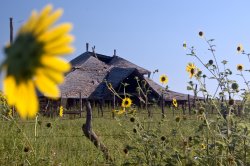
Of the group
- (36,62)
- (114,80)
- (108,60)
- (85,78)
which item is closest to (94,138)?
(36,62)

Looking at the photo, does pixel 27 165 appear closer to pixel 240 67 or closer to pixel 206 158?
pixel 206 158

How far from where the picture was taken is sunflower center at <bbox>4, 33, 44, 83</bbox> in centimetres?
54

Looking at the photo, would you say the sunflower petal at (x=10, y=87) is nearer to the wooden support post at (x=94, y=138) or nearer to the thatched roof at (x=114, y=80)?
the wooden support post at (x=94, y=138)

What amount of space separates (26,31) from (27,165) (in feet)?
9.52

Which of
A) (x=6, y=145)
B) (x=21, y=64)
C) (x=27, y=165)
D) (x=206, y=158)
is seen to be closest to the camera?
(x=21, y=64)

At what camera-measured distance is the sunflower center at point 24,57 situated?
54 centimetres

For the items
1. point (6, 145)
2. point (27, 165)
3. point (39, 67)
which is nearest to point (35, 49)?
point (39, 67)

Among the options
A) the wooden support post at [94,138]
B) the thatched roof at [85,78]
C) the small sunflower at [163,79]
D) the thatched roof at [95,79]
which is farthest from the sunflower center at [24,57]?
the thatched roof at [85,78]

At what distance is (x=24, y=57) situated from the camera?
55 centimetres

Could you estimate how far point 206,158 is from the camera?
10.1 ft

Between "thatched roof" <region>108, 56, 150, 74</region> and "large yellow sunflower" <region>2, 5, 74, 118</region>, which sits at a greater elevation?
"thatched roof" <region>108, 56, 150, 74</region>

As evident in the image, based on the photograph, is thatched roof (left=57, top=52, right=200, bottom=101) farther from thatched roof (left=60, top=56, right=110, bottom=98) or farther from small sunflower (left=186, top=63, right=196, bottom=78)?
small sunflower (left=186, top=63, right=196, bottom=78)

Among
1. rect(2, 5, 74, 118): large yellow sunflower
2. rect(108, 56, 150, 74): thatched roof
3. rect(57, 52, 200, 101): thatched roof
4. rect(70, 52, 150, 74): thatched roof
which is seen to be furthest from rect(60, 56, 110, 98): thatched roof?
rect(2, 5, 74, 118): large yellow sunflower

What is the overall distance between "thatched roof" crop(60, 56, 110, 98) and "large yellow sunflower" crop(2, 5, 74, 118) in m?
24.1
